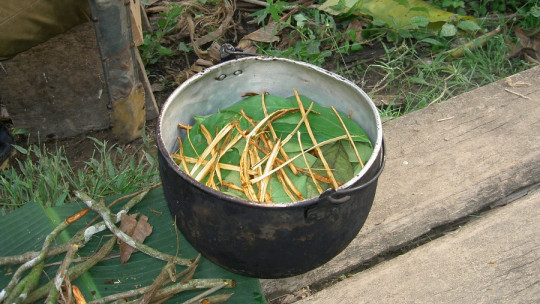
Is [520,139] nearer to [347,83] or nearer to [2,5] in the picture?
[347,83]

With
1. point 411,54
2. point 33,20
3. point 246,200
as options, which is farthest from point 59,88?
point 411,54

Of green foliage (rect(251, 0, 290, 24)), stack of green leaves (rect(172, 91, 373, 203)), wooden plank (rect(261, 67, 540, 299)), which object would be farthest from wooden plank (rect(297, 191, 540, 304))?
green foliage (rect(251, 0, 290, 24))

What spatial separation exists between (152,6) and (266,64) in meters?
1.71

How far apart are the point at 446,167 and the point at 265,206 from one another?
1.09m

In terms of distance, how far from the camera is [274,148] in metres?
1.98

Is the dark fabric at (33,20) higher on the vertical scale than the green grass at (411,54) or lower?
higher

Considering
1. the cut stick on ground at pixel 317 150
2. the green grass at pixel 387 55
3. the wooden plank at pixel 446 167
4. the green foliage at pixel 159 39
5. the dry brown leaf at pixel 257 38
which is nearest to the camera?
the cut stick on ground at pixel 317 150

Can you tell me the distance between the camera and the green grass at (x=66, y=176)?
253 cm

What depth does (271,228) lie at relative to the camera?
165 centimetres

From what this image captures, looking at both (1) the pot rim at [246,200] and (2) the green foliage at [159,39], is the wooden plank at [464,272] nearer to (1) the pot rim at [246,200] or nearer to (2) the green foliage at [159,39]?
(1) the pot rim at [246,200]

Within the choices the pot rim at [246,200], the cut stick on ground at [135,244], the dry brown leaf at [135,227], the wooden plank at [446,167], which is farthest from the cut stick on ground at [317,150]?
the dry brown leaf at [135,227]

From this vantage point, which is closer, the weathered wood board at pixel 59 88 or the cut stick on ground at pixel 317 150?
the cut stick on ground at pixel 317 150

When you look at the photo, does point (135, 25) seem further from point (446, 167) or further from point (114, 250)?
point (446, 167)

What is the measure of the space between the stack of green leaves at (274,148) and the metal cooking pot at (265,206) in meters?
0.06
